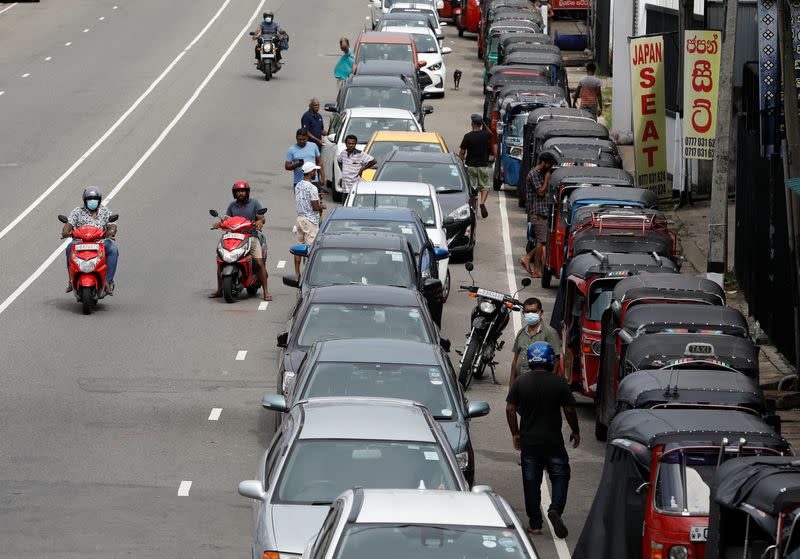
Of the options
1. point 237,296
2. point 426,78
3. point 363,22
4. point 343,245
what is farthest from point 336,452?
point 363,22

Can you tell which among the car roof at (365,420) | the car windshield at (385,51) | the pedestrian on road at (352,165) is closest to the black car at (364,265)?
the car roof at (365,420)

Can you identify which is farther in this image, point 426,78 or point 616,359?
point 426,78

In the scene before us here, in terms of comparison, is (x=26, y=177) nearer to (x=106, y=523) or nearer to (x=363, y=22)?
(x=106, y=523)

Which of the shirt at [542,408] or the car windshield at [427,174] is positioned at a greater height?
the shirt at [542,408]

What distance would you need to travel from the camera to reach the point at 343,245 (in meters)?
20.2

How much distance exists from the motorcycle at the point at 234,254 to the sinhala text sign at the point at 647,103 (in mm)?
7695

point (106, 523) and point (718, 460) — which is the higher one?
point (718, 460)

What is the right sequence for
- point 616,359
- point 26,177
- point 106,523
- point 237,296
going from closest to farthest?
point 106,523, point 616,359, point 237,296, point 26,177

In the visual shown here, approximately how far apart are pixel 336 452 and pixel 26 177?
2285 cm

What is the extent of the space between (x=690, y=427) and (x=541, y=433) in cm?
205

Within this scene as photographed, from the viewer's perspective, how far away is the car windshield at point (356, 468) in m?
11.6

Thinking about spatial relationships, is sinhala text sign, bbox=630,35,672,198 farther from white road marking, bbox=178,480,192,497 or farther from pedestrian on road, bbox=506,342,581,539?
white road marking, bbox=178,480,192,497

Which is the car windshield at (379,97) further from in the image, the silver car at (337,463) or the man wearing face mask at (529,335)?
the silver car at (337,463)

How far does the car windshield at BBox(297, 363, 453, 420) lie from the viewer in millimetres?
14344
